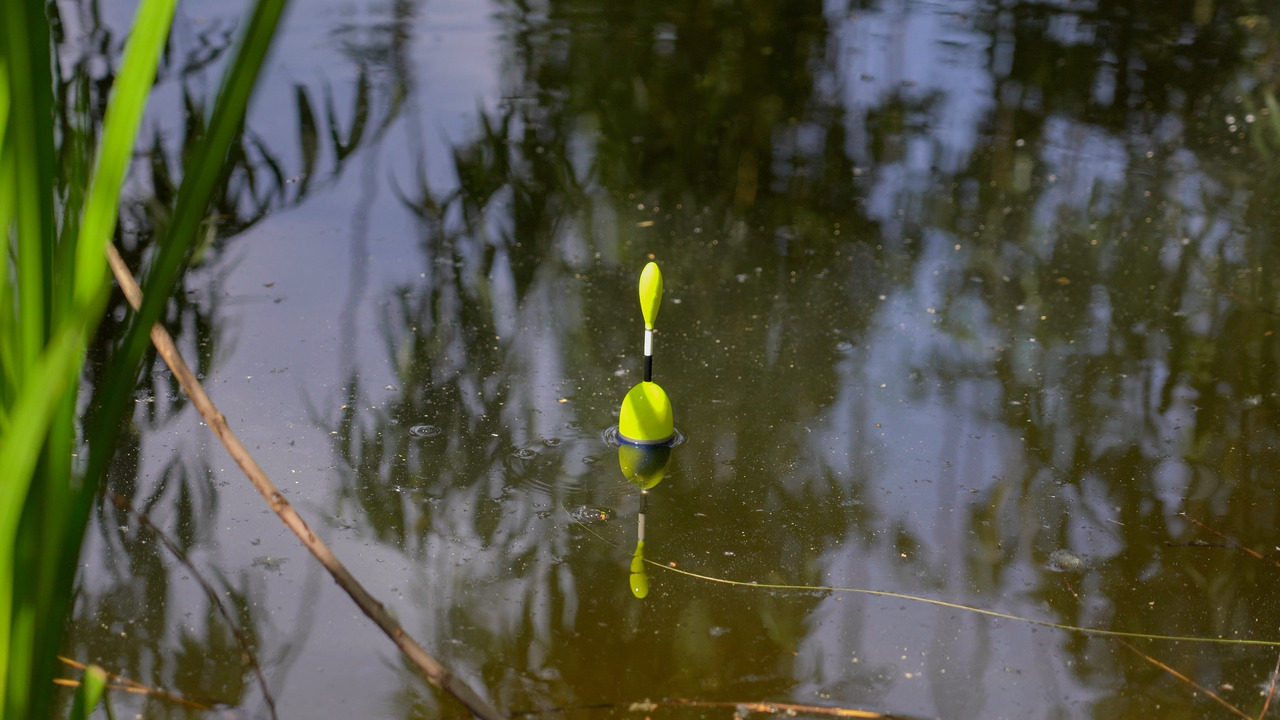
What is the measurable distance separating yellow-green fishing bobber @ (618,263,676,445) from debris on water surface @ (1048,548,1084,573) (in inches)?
32.4

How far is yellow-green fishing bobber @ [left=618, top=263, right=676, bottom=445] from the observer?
7.75ft

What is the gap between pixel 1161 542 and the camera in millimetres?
2160

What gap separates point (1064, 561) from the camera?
2105mm

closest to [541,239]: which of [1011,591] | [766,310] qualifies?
[766,310]

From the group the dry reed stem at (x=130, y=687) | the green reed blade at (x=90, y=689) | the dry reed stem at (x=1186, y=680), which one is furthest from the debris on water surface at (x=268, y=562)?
the dry reed stem at (x=1186, y=680)

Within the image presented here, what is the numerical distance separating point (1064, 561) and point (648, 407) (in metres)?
0.88

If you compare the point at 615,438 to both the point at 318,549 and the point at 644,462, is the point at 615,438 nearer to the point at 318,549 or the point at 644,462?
the point at 644,462

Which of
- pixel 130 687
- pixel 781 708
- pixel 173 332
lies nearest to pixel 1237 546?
pixel 781 708

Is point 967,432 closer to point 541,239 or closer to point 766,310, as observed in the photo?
point 766,310

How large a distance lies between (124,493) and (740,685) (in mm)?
1303

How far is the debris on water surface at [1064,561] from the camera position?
2.08 meters

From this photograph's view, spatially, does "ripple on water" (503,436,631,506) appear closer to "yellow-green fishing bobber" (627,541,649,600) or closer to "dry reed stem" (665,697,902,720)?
"yellow-green fishing bobber" (627,541,649,600)

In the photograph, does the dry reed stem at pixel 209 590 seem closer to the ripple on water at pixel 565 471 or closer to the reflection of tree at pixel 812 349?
the reflection of tree at pixel 812 349

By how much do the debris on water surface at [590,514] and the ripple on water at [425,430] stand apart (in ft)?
1.39
